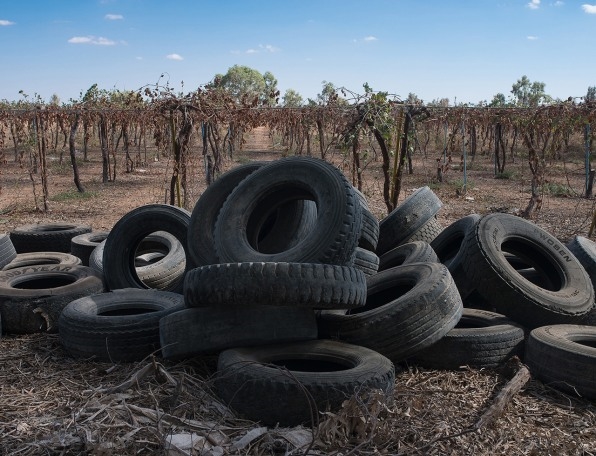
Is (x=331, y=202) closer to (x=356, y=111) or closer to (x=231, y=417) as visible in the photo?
(x=231, y=417)

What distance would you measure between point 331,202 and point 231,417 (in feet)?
6.81

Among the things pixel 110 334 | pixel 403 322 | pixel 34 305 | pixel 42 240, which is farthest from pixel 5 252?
pixel 403 322

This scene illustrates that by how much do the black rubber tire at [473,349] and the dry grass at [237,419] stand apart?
0.11 m

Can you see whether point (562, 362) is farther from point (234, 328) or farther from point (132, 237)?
point (132, 237)

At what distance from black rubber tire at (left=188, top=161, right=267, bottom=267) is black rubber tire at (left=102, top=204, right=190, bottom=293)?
0.64 meters

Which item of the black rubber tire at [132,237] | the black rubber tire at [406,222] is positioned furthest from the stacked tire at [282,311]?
the black rubber tire at [406,222]

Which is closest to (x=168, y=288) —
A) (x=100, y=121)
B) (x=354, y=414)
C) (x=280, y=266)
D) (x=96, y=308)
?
(x=96, y=308)

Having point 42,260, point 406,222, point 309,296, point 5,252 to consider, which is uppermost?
point 406,222

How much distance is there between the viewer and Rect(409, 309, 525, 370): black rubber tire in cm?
518

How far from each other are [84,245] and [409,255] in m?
4.37

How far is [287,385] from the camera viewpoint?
4016mm

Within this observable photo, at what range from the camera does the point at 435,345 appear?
5207mm

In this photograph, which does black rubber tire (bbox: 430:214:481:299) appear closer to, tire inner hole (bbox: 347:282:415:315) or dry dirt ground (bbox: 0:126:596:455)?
tire inner hole (bbox: 347:282:415:315)

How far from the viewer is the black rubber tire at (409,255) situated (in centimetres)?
637
